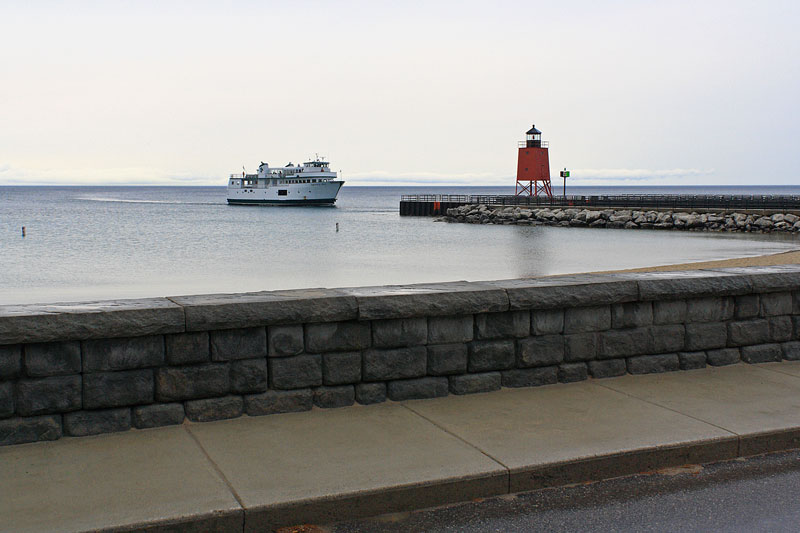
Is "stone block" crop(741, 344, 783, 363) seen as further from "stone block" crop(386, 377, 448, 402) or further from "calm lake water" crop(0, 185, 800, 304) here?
"calm lake water" crop(0, 185, 800, 304)

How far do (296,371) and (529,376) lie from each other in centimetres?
193

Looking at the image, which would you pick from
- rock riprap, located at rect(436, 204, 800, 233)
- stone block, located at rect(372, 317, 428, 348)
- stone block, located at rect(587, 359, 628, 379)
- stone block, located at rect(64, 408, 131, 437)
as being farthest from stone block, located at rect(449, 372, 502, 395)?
rock riprap, located at rect(436, 204, 800, 233)

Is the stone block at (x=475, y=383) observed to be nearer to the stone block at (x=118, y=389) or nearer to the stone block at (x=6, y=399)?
Answer: the stone block at (x=118, y=389)

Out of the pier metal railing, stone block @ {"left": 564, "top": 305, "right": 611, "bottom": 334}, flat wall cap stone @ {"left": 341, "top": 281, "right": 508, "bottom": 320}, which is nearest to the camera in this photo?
flat wall cap stone @ {"left": 341, "top": 281, "right": 508, "bottom": 320}

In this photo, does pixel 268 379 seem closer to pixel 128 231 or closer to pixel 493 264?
pixel 493 264

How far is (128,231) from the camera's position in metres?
60.7

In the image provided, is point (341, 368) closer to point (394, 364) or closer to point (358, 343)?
point (358, 343)

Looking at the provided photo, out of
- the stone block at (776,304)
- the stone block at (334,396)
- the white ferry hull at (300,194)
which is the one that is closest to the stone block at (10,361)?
the stone block at (334,396)

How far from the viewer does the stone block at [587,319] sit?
6188 millimetres

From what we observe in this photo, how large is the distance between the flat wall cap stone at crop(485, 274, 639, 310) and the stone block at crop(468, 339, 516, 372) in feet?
1.06

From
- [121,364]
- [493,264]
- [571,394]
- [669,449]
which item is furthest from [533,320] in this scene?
[493,264]

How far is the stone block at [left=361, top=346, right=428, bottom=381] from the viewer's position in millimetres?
5547

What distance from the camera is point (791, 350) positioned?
7.14 meters

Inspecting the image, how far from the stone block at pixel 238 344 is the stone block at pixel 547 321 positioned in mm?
2170
